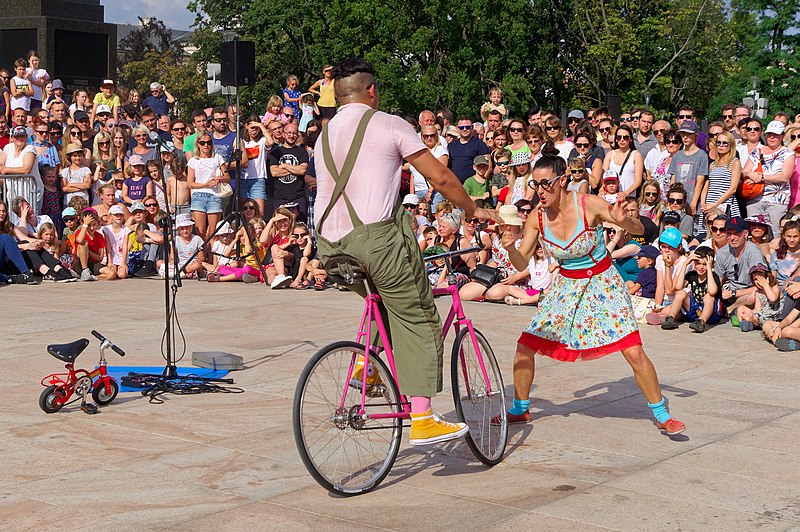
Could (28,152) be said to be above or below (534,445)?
above

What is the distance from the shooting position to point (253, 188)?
1609 centimetres

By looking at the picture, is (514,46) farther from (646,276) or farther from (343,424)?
(343,424)

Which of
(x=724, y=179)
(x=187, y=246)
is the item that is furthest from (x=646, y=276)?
(x=187, y=246)

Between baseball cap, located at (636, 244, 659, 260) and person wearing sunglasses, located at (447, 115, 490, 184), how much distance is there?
337 centimetres

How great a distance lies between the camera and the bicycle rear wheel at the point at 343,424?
544cm

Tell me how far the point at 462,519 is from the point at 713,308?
6.76m

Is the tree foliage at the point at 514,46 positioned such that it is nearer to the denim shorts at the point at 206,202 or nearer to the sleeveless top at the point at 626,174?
the denim shorts at the point at 206,202

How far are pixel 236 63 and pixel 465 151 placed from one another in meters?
3.46

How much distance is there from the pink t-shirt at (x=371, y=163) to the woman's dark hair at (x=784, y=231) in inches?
255

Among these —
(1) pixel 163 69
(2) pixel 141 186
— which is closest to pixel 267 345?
(2) pixel 141 186

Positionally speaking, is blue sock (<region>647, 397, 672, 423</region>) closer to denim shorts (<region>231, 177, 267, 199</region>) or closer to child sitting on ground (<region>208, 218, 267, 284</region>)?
child sitting on ground (<region>208, 218, 267, 284</region>)

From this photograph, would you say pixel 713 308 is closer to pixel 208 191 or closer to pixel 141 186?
pixel 208 191

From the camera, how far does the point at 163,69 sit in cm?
7756

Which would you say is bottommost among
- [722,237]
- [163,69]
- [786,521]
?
[786,521]
